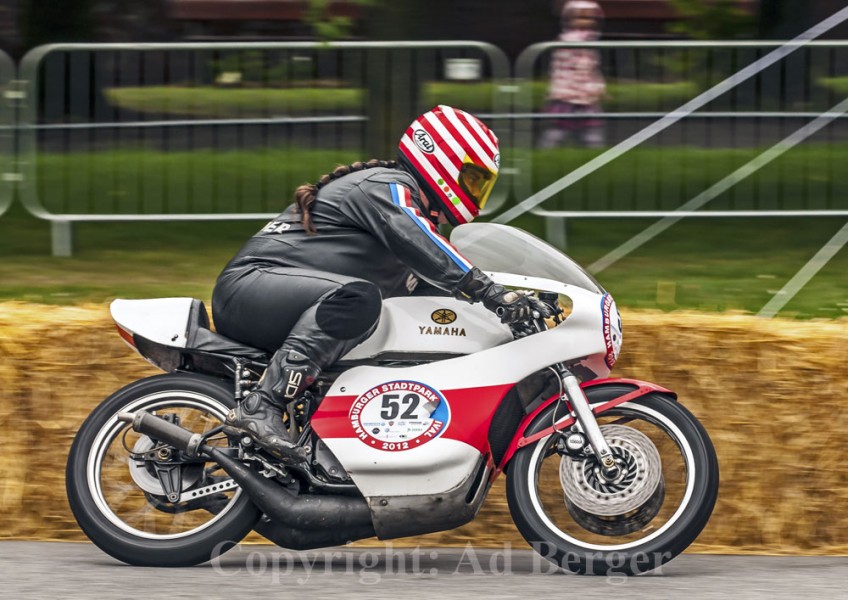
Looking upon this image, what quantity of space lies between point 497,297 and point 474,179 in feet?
1.79

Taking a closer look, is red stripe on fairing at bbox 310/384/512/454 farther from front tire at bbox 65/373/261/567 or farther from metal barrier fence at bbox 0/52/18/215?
metal barrier fence at bbox 0/52/18/215

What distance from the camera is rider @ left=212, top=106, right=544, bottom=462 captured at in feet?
20.3

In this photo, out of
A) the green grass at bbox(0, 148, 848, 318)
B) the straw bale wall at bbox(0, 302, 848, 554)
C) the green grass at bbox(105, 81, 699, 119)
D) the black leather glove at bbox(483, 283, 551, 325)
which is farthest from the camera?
the green grass at bbox(105, 81, 699, 119)

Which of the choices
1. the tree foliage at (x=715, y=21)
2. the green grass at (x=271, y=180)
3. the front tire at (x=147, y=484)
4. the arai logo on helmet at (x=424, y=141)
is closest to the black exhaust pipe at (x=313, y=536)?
the front tire at (x=147, y=484)

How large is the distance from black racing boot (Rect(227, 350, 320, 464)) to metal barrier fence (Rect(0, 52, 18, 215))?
4909mm

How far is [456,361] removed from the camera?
633cm

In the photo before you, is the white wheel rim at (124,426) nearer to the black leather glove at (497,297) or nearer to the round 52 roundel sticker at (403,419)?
the round 52 roundel sticker at (403,419)

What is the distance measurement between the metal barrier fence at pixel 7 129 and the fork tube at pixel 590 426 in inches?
213

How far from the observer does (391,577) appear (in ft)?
20.2

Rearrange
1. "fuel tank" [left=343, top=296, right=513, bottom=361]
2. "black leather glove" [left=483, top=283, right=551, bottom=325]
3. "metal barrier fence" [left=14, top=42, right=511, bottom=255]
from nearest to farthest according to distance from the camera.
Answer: "black leather glove" [left=483, top=283, right=551, bottom=325] < "fuel tank" [left=343, top=296, right=513, bottom=361] < "metal barrier fence" [left=14, top=42, right=511, bottom=255]

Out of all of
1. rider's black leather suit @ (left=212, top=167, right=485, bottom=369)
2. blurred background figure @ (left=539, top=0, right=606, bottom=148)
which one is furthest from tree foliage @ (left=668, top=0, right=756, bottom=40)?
rider's black leather suit @ (left=212, top=167, right=485, bottom=369)

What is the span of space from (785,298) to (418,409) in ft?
9.90

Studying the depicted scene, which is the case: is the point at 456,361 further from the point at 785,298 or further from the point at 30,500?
the point at 785,298

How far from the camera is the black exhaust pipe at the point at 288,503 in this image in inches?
245
